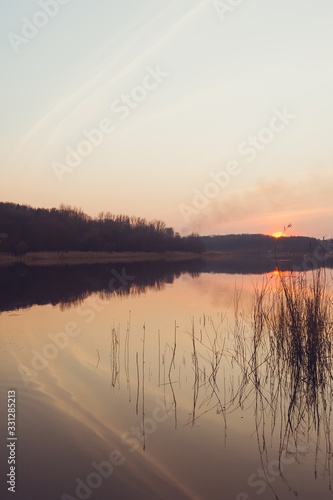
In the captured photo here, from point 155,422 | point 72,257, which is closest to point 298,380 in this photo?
point 155,422

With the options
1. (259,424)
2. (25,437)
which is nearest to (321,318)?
(259,424)

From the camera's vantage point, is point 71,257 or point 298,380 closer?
point 298,380

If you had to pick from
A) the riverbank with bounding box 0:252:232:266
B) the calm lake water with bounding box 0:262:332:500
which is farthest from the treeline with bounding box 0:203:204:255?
the calm lake water with bounding box 0:262:332:500

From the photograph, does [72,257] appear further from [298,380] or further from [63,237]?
[298,380]

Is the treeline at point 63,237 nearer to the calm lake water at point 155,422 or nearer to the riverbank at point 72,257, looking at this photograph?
the riverbank at point 72,257

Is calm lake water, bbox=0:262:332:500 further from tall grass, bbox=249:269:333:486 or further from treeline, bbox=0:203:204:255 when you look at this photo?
treeline, bbox=0:203:204:255

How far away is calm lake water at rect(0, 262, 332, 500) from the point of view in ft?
10.5

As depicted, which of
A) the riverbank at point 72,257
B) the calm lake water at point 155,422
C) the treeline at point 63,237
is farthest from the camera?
the treeline at point 63,237

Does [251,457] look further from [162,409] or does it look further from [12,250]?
[12,250]

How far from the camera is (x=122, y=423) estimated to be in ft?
14.0

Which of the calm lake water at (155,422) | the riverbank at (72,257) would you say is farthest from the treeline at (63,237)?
the calm lake water at (155,422)

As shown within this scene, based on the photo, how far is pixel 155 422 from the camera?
432cm

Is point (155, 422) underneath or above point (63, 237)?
underneath

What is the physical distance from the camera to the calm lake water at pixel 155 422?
321 cm
